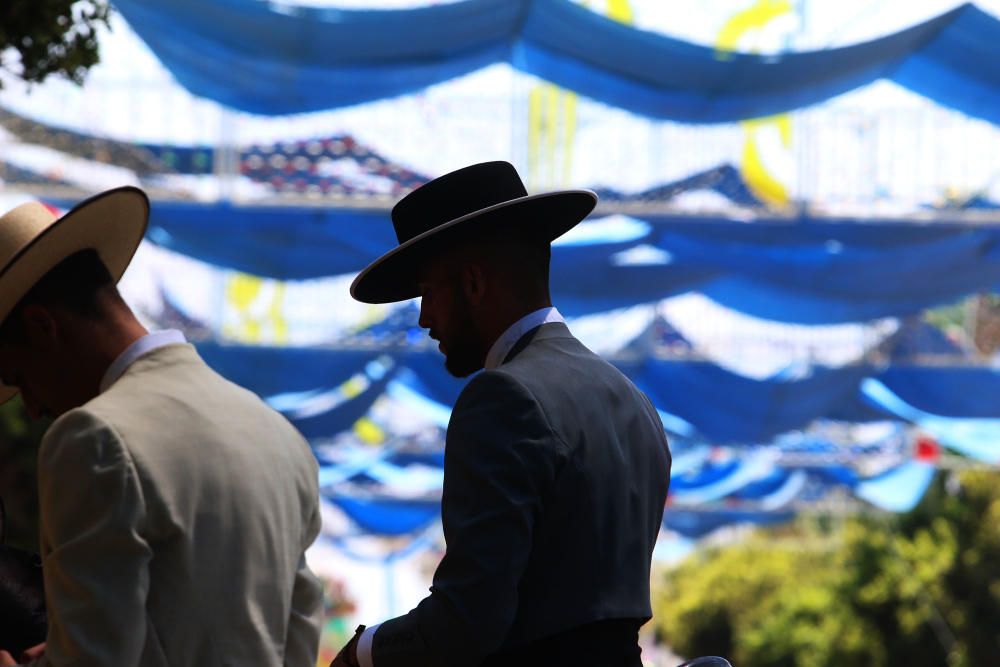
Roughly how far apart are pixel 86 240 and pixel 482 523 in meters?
0.85

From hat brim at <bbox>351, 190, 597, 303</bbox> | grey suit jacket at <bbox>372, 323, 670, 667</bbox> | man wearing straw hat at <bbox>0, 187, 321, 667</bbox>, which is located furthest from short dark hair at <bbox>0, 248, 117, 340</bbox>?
grey suit jacket at <bbox>372, 323, 670, 667</bbox>

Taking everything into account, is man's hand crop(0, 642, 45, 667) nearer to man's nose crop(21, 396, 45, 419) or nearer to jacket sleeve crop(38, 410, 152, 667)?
jacket sleeve crop(38, 410, 152, 667)

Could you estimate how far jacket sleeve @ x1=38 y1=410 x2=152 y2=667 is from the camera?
2.18 metres

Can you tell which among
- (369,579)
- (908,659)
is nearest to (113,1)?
(908,659)

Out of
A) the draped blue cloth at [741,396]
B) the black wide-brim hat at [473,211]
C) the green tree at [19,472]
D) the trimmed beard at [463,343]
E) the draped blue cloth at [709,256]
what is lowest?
the draped blue cloth at [741,396]

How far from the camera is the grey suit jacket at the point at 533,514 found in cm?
204

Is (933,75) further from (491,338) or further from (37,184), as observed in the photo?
(491,338)

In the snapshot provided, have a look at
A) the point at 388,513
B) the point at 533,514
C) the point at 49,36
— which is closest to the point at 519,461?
the point at 533,514

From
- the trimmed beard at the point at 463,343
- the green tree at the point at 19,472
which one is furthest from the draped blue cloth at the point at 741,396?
the trimmed beard at the point at 463,343

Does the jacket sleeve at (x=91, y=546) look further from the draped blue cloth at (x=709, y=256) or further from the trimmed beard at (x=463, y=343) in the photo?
the draped blue cloth at (x=709, y=256)

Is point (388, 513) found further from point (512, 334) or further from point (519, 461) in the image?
point (519, 461)

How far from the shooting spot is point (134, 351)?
97.0 inches

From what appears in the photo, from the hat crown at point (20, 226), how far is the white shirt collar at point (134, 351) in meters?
0.22

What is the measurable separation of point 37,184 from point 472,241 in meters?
8.32
